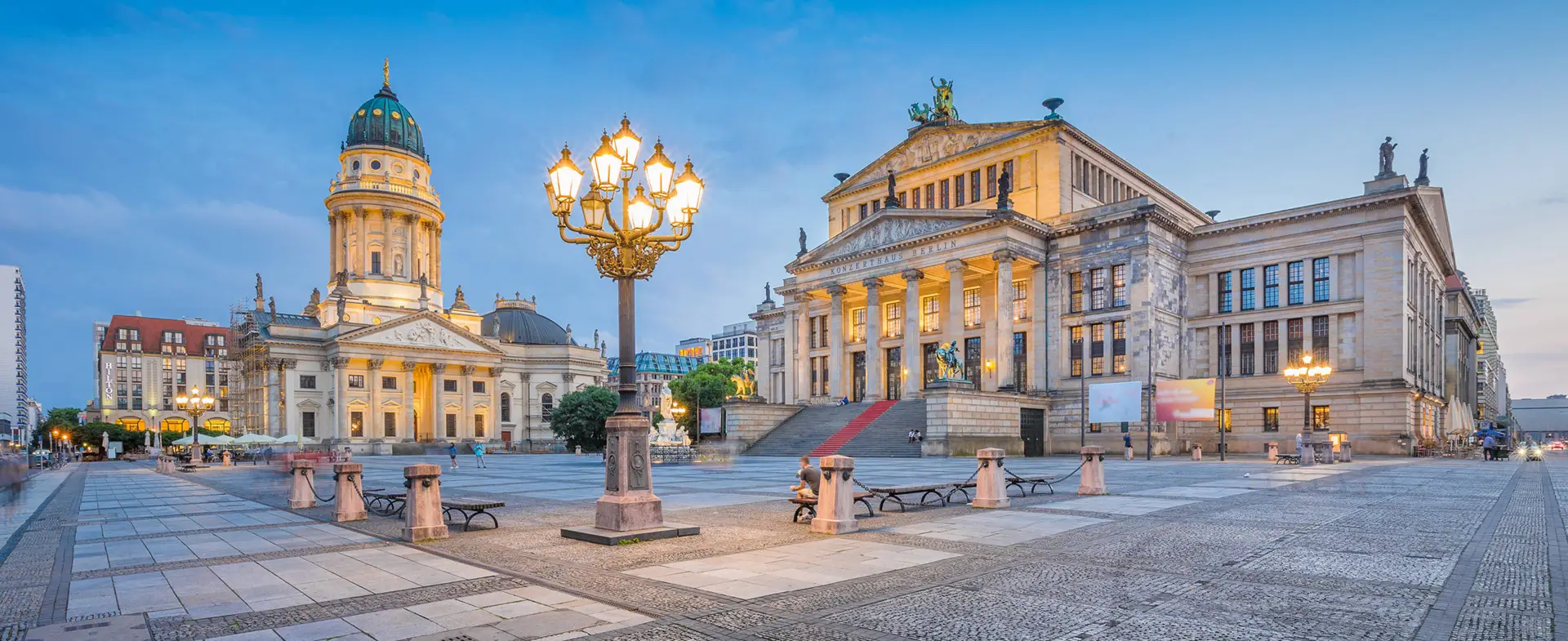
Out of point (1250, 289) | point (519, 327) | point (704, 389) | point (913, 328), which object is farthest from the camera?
point (519, 327)

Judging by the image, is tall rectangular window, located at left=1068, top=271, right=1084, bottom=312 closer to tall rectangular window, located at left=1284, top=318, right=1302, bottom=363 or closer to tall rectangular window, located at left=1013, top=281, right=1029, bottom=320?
tall rectangular window, located at left=1013, top=281, right=1029, bottom=320

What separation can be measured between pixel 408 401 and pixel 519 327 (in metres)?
20.0

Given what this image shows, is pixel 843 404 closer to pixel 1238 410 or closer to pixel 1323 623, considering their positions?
pixel 1238 410

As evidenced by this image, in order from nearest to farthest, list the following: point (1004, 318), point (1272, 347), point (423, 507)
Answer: point (423, 507) < point (1272, 347) < point (1004, 318)

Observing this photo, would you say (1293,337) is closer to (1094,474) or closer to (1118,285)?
(1118,285)

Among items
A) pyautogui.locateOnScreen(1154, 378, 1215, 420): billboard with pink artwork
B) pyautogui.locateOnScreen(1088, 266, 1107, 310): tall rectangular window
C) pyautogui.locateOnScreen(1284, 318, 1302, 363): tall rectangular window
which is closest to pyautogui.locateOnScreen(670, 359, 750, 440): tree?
pyautogui.locateOnScreen(1088, 266, 1107, 310): tall rectangular window

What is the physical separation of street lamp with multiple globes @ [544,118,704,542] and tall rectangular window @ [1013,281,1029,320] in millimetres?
45451

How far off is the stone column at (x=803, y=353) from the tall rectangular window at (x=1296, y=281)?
30.5m

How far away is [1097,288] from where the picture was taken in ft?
170

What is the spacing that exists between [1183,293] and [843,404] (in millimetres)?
22629

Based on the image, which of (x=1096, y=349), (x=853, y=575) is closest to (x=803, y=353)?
(x=1096, y=349)

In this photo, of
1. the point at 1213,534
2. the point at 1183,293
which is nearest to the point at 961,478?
the point at 1213,534

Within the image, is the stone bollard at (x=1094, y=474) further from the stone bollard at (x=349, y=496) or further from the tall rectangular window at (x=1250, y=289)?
the tall rectangular window at (x=1250, y=289)

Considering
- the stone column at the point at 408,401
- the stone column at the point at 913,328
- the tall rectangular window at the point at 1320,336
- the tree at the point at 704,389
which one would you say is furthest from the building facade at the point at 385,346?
the tall rectangular window at the point at 1320,336
